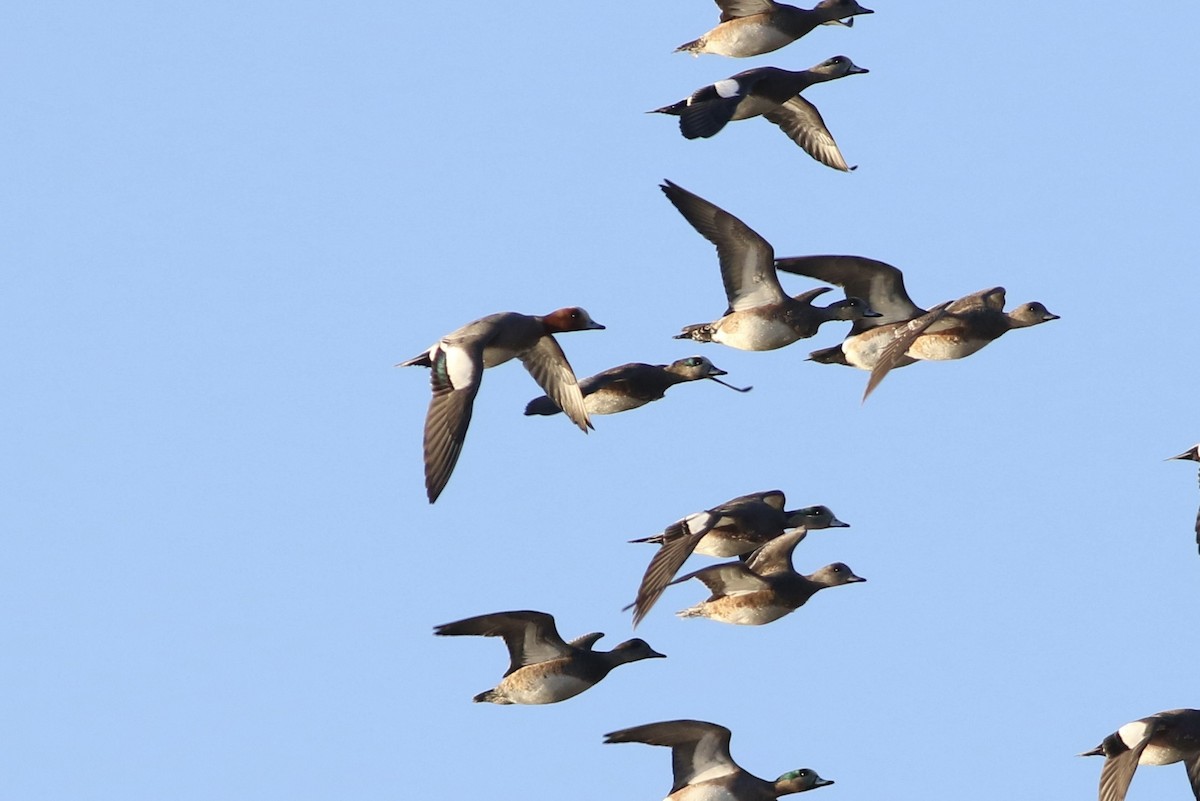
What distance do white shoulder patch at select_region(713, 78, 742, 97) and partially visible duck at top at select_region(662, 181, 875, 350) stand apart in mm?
1281

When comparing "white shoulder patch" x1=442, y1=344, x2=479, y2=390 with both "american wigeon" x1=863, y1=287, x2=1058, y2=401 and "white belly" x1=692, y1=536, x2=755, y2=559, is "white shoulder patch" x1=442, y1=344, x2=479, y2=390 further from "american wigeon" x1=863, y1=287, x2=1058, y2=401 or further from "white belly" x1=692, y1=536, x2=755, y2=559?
"american wigeon" x1=863, y1=287, x2=1058, y2=401

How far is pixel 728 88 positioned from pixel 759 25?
5.76 ft

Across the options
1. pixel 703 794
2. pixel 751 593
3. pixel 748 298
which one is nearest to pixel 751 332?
pixel 748 298

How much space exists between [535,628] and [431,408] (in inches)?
101

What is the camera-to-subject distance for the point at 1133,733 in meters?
21.5

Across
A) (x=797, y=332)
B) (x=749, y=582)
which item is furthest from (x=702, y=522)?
(x=797, y=332)

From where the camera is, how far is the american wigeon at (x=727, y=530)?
68.5 ft

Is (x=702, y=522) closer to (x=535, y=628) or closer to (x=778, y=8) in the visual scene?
(x=535, y=628)

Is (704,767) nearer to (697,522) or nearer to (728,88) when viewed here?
(697,522)

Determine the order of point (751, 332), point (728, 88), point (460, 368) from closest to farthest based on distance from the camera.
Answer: point (460, 368), point (728, 88), point (751, 332)

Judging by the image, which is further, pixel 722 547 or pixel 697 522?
pixel 722 547

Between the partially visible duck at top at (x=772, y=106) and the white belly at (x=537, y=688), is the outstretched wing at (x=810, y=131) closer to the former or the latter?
the partially visible duck at top at (x=772, y=106)

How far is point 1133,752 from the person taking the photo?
21203 millimetres

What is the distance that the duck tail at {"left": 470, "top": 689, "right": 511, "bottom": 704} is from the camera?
21.5 metres
